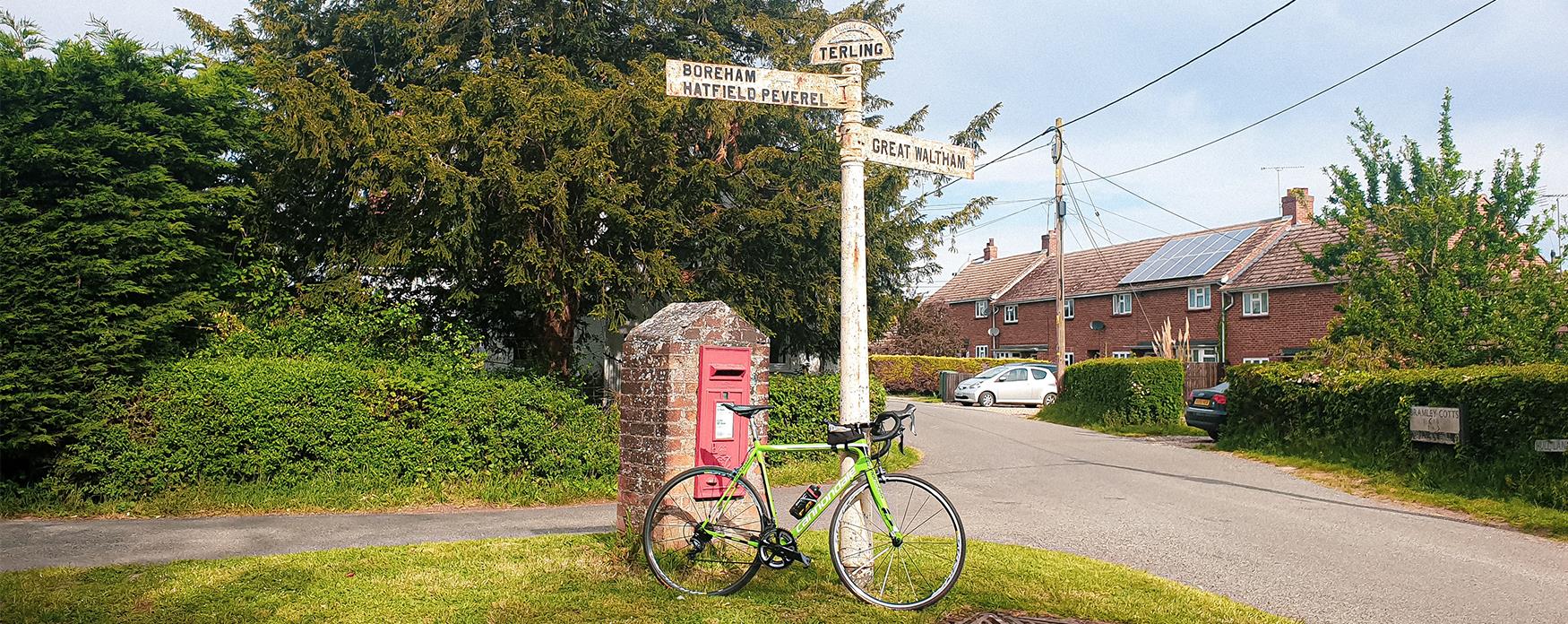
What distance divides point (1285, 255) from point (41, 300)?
36297 mm

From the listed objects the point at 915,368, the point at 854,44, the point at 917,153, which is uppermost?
the point at 854,44

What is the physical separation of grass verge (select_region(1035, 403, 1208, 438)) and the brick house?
8.75m

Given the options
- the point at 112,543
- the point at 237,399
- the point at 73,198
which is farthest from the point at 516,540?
the point at 73,198

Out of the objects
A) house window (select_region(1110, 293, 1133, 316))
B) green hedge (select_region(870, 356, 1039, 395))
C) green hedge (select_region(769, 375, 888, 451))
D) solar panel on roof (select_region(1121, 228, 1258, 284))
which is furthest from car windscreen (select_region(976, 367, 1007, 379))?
green hedge (select_region(769, 375, 888, 451))

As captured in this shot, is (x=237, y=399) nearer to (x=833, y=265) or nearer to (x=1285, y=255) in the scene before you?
(x=833, y=265)

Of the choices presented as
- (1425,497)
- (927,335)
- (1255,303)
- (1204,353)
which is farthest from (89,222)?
(927,335)

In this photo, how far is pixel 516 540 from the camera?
8.13 m

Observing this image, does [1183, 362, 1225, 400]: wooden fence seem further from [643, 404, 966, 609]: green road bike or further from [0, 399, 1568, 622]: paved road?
[643, 404, 966, 609]: green road bike

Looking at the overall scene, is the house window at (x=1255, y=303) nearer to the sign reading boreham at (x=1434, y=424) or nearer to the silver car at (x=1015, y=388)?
the silver car at (x=1015, y=388)

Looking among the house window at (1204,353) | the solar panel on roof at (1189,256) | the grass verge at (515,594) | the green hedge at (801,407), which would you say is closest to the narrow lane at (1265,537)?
the grass verge at (515,594)

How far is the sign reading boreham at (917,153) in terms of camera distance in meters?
6.40

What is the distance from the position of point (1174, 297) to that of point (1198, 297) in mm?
1045

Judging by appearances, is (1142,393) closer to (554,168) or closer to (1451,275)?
(1451,275)

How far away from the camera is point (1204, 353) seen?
39.7 metres
